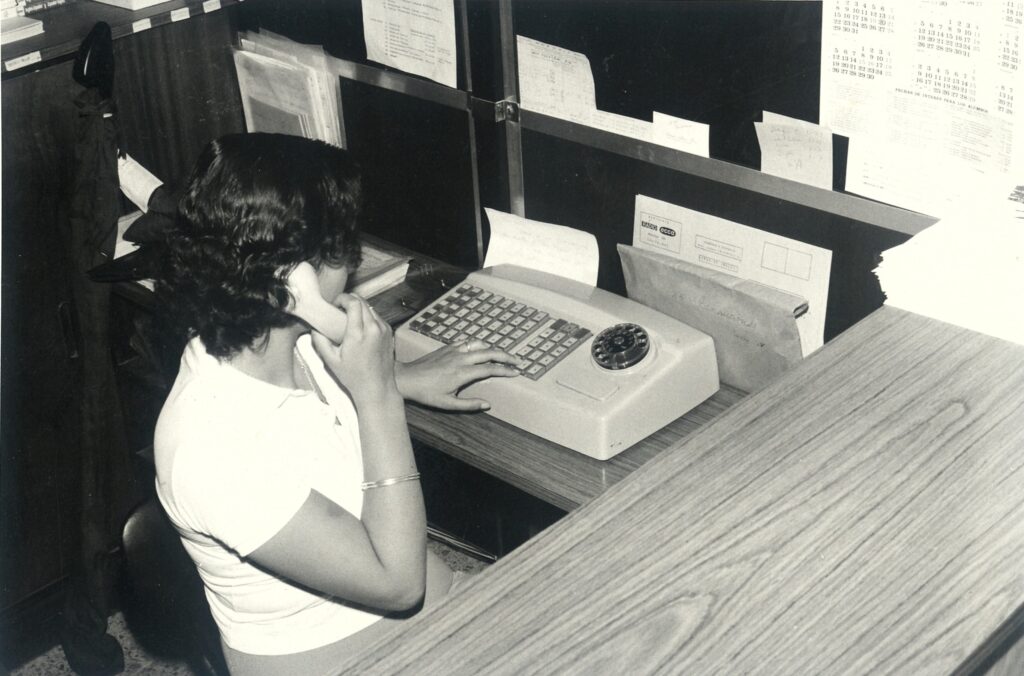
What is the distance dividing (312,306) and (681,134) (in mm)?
494

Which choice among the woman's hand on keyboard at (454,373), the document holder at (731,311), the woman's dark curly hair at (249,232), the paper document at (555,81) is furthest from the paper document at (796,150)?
the woman's dark curly hair at (249,232)

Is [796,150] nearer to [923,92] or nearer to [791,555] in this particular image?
[923,92]

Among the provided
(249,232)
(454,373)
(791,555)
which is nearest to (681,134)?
(454,373)

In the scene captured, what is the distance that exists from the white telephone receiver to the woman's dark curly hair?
0.03 ft

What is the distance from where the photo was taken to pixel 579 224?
1571mm

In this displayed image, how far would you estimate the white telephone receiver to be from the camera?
4.05 feet

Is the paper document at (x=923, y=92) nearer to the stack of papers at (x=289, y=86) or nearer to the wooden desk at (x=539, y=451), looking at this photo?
the wooden desk at (x=539, y=451)

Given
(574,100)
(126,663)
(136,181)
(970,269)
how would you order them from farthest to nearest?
(126,663) < (136,181) < (574,100) < (970,269)

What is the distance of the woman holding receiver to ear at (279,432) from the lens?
113 cm

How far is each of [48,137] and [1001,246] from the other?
4.68 ft

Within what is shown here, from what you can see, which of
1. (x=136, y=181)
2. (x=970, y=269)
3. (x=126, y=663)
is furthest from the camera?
(x=126, y=663)

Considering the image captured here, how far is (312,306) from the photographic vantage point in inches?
48.8

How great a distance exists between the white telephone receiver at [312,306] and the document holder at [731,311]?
420 mm

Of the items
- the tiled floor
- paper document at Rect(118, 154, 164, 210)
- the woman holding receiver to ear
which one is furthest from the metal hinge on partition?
the tiled floor
